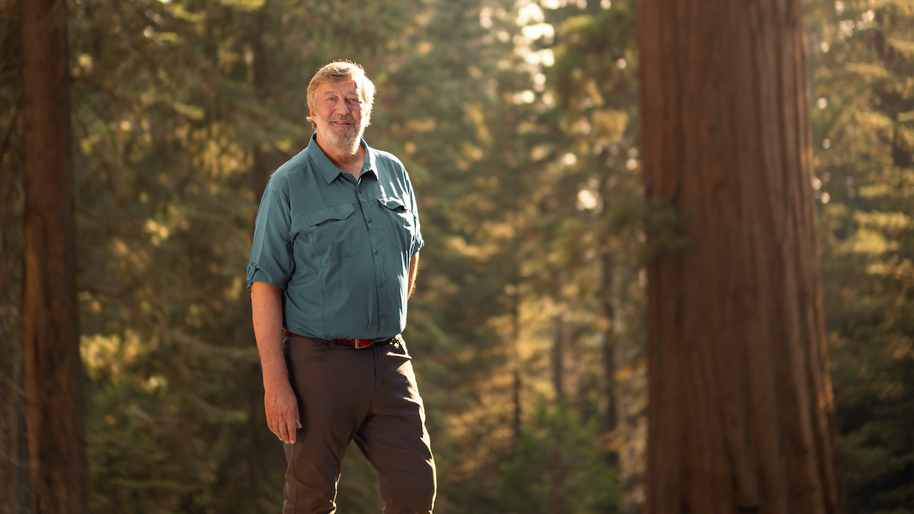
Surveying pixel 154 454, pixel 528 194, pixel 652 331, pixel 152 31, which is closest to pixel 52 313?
pixel 152 31

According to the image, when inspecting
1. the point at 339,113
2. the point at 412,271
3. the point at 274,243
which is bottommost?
the point at 412,271

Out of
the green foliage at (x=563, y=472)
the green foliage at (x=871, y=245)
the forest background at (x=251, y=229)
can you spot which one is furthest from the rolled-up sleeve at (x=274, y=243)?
the green foliage at (x=563, y=472)

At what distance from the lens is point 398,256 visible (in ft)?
9.08

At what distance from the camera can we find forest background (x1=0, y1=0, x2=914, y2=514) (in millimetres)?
5773

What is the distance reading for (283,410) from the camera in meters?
2.54

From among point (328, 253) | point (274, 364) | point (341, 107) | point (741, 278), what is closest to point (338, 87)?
point (341, 107)

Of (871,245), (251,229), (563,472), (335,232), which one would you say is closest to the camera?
(335,232)

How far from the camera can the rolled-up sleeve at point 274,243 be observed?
8.45ft

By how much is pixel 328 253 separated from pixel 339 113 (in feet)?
1.68

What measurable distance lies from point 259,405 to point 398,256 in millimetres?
9109

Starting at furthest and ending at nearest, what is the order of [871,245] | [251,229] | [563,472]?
[563,472]
[251,229]
[871,245]

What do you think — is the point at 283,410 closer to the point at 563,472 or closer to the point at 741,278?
the point at 741,278

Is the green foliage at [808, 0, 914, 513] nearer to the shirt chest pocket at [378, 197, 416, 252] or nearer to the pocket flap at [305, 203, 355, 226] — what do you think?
the shirt chest pocket at [378, 197, 416, 252]

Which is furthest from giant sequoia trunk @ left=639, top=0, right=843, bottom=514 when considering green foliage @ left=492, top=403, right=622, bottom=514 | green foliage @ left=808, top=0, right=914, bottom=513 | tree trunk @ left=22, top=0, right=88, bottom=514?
green foliage @ left=492, top=403, right=622, bottom=514
